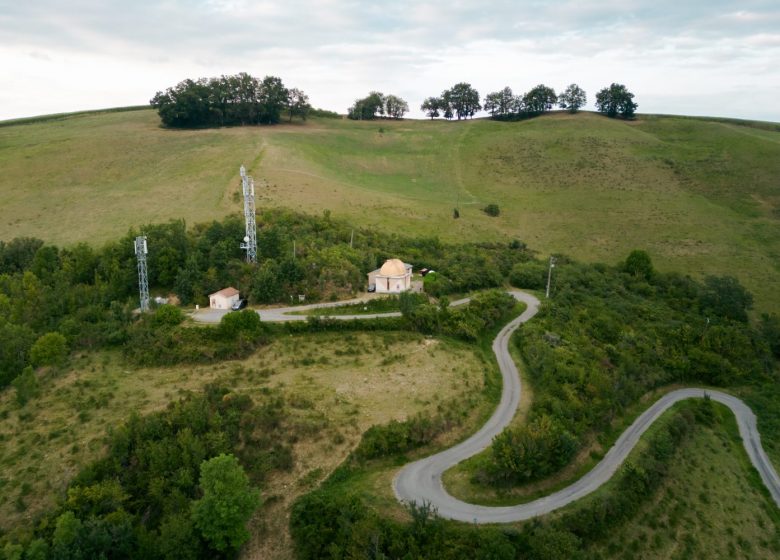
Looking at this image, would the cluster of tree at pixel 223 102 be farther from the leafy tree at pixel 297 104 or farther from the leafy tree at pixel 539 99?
the leafy tree at pixel 539 99

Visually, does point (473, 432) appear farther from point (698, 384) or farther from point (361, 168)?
point (361, 168)

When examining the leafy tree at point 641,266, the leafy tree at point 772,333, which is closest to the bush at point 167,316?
the leafy tree at point 641,266

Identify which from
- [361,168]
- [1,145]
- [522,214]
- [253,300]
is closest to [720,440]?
[253,300]

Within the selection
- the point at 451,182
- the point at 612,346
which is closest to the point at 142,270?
the point at 612,346

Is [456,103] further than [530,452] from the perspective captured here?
Yes

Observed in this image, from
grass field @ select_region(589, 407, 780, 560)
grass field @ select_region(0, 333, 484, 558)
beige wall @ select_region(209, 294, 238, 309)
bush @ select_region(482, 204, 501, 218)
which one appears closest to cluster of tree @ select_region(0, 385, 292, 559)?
grass field @ select_region(0, 333, 484, 558)

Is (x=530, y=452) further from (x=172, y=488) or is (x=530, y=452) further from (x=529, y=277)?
Result: (x=529, y=277)

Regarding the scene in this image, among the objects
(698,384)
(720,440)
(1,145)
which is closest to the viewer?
(720,440)
